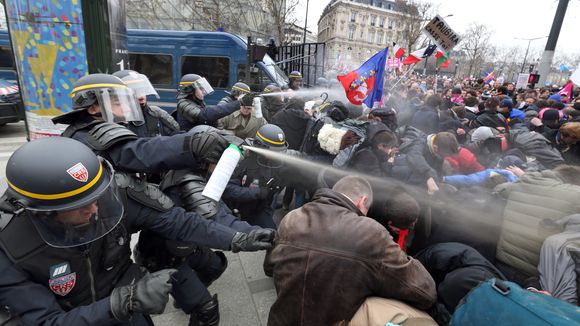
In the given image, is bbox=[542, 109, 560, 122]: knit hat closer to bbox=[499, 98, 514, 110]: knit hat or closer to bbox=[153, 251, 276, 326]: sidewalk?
bbox=[499, 98, 514, 110]: knit hat

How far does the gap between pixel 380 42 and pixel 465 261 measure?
81.4m

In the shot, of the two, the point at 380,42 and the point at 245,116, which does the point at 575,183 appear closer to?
the point at 245,116

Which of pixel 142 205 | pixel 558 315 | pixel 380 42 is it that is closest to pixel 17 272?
pixel 142 205

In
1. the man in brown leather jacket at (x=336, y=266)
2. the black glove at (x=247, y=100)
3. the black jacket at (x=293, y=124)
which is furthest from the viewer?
the black jacket at (x=293, y=124)

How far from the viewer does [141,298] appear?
4.74 ft

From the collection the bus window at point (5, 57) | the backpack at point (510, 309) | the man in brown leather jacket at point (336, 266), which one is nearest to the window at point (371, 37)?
the bus window at point (5, 57)

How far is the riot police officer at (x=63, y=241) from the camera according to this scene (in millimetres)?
1325

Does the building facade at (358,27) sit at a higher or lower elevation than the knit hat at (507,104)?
higher

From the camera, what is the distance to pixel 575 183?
2.56m

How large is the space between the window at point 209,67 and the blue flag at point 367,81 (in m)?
4.46

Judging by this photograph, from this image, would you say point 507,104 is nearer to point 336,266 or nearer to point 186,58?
point 336,266

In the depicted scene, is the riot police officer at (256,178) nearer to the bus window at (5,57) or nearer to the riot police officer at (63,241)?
the riot police officer at (63,241)

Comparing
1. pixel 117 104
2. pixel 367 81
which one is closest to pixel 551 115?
pixel 367 81

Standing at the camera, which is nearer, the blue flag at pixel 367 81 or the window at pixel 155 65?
the blue flag at pixel 367 81
